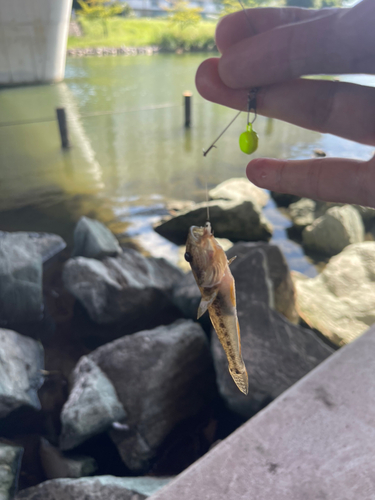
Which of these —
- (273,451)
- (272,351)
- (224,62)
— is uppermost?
(224,62)

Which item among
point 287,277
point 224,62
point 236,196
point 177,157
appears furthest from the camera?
point 177,157

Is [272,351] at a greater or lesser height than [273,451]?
lesser

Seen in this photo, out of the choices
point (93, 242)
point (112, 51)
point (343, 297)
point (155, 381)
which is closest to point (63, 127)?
point (93, 242)

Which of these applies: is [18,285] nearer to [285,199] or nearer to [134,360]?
[134,360]

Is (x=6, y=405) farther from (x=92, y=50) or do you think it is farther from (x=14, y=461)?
(x=92, y=50)

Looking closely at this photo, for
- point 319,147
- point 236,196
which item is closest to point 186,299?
point 236,196

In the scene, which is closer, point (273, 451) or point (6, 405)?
point (273, 451)

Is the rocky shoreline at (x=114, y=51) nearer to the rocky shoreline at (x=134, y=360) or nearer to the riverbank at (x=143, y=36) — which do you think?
the riverbank at (x=143, y=36)

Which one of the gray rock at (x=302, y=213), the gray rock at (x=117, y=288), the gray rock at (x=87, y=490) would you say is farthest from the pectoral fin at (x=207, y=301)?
the gray rock at (x=302, y=213)
